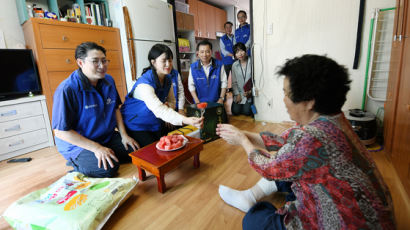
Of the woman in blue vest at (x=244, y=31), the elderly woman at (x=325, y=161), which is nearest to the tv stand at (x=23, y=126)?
the elderly woman at (x=325, y=161)

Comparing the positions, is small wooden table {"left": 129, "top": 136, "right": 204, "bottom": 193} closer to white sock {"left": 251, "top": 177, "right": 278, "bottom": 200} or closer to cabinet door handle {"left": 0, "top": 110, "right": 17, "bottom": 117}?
white sock {"left": 251, "top": 177, "right": 278, "bottom": 200}

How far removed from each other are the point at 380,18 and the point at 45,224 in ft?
10.0

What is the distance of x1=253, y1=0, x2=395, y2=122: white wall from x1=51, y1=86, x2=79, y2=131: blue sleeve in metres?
1.76

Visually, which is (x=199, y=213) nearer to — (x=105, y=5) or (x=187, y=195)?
(x=187, y=195)

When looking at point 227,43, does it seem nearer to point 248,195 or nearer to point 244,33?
point 244,33

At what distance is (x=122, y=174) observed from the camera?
1.73m

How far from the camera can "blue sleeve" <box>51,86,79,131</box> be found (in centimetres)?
142

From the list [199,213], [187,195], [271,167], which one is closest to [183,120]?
[187,195]

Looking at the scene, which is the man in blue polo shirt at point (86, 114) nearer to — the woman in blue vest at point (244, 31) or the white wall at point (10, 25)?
the white wall at point (10, 25)

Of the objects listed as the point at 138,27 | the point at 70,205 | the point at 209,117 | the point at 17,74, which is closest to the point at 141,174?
the point at 70,205

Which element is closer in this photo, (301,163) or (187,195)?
(301,163)

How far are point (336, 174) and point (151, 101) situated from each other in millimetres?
1381

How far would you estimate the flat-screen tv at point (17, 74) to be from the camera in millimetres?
2174

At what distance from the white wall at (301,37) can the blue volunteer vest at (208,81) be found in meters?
0.55
